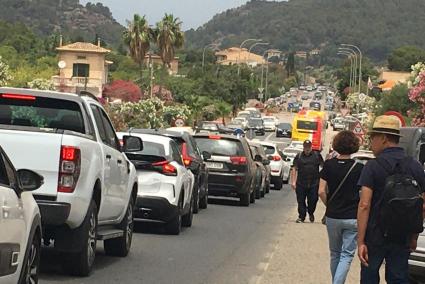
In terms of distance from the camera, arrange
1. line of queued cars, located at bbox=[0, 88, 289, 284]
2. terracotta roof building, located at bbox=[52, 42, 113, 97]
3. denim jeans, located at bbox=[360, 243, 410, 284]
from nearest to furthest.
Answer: denim jeans, located at bbox=[360, 243, 410, 284] < line of queued cars, located at bbox=[0, 88, 289, 284] < terracotta roof building, located at bbox=[52, 42, 113, 97]

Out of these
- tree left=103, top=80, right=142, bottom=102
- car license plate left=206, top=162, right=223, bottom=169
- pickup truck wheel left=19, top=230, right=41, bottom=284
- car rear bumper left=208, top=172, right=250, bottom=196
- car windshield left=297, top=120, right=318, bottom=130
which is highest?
pickup truck wheel left=19, top=230, right=41, bottom=284

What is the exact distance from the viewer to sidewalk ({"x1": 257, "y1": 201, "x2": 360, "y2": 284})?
1223cm

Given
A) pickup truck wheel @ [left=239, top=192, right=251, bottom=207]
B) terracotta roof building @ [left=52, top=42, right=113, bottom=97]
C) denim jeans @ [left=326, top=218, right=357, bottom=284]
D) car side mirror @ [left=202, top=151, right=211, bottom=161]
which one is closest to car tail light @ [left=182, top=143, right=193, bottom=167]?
car side mirror @ [left=202, top=151, right=211, bottom=161]

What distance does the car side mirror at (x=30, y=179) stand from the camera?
8281 millimetres

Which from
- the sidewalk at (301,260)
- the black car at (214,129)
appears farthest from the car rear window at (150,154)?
the black car at (214,129)

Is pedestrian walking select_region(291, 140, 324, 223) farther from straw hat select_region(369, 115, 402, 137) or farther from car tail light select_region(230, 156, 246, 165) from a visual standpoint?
straw hat select_region(369, 115, 402, 137)

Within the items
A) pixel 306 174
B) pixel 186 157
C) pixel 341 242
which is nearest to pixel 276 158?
pixel 306 174

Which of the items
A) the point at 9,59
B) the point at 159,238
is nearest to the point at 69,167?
the point at 159,238

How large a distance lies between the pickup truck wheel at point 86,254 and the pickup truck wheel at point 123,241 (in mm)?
1844

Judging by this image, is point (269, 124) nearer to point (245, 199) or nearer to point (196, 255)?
point (245, 199)

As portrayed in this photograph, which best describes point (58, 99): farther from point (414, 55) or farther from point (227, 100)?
point (414, 55)

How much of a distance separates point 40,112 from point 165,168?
525cm

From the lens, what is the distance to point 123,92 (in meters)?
87.9

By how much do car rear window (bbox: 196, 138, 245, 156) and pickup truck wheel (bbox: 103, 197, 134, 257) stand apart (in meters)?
11.9
